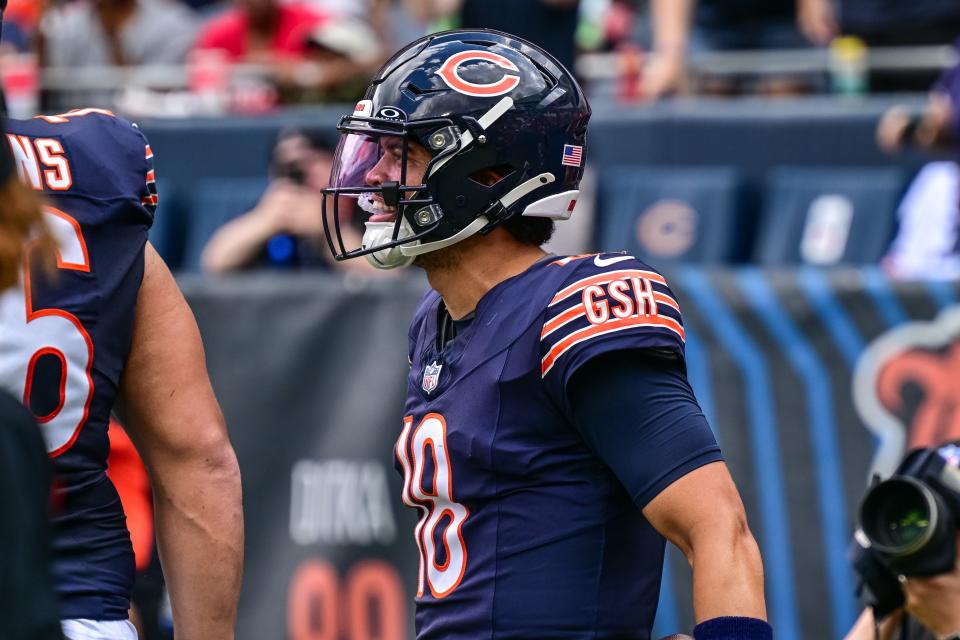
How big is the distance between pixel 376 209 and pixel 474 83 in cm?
29

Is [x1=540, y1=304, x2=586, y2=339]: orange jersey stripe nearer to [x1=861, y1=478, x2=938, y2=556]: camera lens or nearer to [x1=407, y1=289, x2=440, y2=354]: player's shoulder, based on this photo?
[x1=407, y1=289, x2=440, y2=354]: player's shoulder

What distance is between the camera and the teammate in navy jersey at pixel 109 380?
2.81 metres

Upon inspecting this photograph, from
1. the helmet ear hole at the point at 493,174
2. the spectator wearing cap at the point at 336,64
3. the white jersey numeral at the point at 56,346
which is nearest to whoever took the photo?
the white jersey numeral at the point at 56,346

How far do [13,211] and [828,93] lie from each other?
6810 mm

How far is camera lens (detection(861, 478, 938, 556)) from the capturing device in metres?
3.58

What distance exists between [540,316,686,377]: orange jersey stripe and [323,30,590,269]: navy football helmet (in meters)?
0.35

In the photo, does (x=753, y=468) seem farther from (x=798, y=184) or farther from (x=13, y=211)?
(x=13, y=211)

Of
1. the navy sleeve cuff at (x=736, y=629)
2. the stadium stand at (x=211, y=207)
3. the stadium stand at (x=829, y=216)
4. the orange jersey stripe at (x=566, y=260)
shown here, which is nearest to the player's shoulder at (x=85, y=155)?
the orange jersey stripe at (x=566, y=260)

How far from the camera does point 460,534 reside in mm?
2832

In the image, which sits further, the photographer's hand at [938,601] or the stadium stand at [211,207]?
the stadium stand at [211,207]

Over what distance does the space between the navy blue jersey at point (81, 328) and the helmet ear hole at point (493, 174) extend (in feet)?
1.96

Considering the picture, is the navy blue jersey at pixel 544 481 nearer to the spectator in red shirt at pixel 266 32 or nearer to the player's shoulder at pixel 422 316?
the player's shoulder at pixel 422 316

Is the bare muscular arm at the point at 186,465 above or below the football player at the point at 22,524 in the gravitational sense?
below

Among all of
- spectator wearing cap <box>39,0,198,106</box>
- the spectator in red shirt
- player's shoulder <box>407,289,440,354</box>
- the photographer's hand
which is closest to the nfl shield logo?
player's shoulder <box>407,289,440,354</box>
